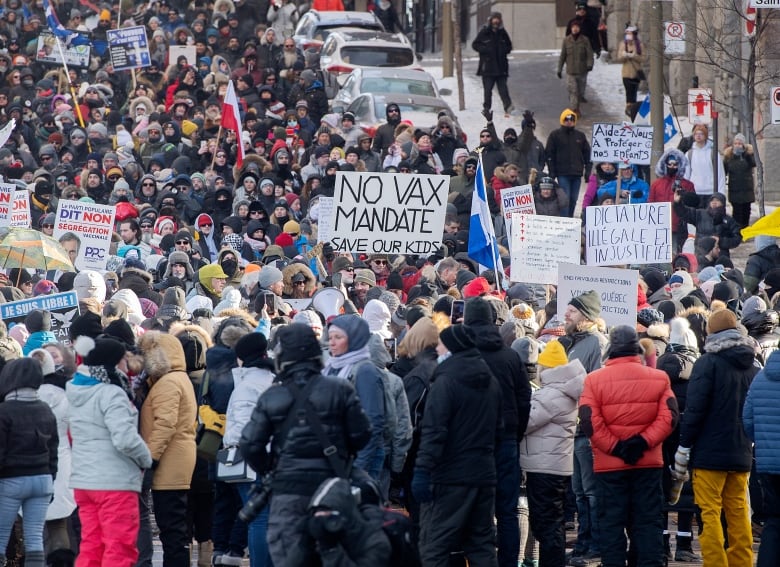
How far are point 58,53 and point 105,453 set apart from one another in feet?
72.5

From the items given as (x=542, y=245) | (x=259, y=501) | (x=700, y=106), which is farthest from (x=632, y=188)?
(x=259, y=501)

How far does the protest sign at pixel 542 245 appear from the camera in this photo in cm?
1518

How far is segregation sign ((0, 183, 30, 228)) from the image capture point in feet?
54.8

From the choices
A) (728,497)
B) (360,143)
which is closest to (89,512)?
(728,497)

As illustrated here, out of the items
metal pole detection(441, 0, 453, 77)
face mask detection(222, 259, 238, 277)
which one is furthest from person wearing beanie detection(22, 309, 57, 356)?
metal pole detection(441, 0, 453, 77)

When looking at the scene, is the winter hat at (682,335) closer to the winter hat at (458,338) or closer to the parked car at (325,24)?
the winter hat at (458,338)

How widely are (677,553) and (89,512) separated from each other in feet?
13.7

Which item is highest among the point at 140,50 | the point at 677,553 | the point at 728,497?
the point at 140,50

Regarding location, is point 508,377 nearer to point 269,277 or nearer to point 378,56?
point 269,277

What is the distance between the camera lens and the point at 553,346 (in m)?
10.1

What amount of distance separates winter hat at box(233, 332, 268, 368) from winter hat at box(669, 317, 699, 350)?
3.02 meters

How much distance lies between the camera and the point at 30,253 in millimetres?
15211

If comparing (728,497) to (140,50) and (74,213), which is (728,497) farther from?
(140,50)

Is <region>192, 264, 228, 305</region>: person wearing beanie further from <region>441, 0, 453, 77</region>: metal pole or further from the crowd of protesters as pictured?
<region>441, 0, 453, 77</region>: metal pole
